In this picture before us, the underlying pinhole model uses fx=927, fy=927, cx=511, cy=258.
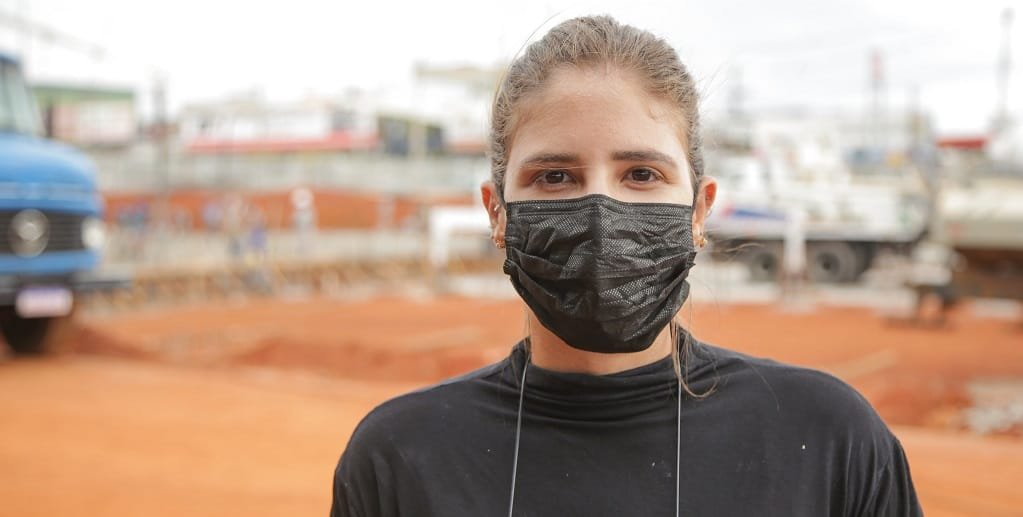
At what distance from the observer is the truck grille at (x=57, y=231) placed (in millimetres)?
10648

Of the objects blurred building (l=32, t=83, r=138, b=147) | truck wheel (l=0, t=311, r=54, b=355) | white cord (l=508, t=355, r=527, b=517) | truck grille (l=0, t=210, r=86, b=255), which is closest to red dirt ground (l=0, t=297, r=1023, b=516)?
truck wheel (l=0, t=311, r=54, b=355)

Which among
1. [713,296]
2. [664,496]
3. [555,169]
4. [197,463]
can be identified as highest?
[555,169]

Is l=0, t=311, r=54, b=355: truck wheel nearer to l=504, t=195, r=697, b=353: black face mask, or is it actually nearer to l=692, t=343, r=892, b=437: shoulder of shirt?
l=504, t=195, r=697, b=353: black face mask

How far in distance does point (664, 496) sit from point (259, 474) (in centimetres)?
497

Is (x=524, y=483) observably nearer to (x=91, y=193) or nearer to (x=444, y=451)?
(x=444, y=451)

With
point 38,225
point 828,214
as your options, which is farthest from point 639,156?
point 828,214

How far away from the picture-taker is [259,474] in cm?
616

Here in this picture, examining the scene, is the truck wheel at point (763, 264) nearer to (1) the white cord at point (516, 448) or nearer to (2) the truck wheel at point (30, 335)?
(2) the truck wheel at point (30, 335)

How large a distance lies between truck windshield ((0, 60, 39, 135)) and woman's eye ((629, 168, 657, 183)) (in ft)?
37.7

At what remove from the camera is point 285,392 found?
927 centimetres

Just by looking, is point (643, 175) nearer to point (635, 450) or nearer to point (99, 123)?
point (635, 450)

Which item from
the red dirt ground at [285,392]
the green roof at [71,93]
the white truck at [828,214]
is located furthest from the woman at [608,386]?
the green roof at [71,93]

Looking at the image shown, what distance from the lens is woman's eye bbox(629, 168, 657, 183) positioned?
1.92 m

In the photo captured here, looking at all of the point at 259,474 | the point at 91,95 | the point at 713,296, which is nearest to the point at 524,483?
the point at 713,296
